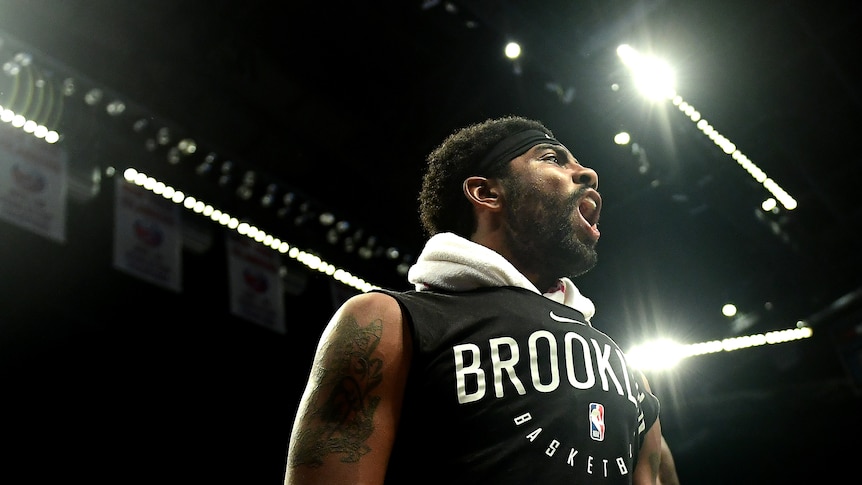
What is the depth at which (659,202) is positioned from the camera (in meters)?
6.62

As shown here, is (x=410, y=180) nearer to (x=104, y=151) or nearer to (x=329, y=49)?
(x=329, y=49)

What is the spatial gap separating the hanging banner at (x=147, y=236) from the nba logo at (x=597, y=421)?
4.57 meters

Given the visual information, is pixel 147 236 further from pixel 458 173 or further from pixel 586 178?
pixel 586 178

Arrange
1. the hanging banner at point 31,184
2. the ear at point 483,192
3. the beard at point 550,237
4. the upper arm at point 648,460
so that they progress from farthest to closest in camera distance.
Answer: the hanging banner at point 31,184 → the ear at point 483,192 → the beard at point 550,237 → the upper arm at point 648,460

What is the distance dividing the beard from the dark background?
3310mm

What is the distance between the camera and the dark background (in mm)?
5719

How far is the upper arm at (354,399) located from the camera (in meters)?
1.42

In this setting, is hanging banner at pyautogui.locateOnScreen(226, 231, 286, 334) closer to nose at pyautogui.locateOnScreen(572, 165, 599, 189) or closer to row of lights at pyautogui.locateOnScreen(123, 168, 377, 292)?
row of lights at pyautogui.locateOnScreen(123, 168, 377, 292)

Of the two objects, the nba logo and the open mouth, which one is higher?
the open mouth

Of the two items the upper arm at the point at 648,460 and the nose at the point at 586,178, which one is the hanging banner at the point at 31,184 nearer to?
the nose at the point at 586,178

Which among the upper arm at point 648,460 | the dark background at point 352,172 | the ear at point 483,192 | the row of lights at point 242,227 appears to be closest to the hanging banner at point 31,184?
the dark background at point 352,172

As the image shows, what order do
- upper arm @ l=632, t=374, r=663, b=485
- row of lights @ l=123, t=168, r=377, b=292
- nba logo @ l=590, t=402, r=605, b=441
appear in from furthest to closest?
row of lights @ l=123, t=168, r=377, b=292, upper arm @ l=632, t=374, r=663, b=485, nba logo @ l=590, t=402, r=605, b=441

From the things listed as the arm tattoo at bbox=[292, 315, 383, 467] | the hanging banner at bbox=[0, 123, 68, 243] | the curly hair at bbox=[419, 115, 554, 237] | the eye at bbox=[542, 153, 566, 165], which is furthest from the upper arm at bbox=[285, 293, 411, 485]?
the hanging banner at bbox=[0, 123, 68, 243]

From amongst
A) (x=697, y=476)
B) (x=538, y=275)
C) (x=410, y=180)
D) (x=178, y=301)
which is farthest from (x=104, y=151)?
(x=697, y=476)
